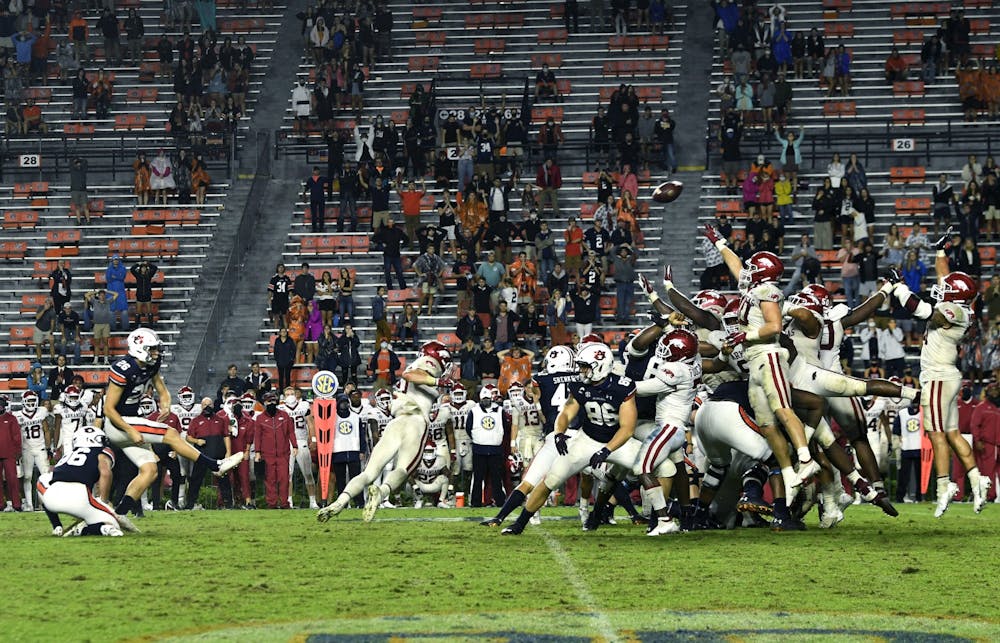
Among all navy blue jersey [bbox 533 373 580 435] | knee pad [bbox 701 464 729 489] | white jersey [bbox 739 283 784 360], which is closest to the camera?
white jersey [bbox 739 283 784 360]

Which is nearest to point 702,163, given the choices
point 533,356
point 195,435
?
point 533,356

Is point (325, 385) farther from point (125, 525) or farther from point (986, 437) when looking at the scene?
point (986, 437)

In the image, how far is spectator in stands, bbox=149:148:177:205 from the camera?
3359cm

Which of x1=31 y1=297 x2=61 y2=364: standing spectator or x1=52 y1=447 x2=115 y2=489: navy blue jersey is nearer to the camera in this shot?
x1=52 y1=447 x2=115 y2=489: navy blue jersey

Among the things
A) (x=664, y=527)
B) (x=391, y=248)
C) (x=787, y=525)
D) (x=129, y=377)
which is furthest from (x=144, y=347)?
(x=391, y=248)

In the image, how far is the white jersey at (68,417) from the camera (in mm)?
23344

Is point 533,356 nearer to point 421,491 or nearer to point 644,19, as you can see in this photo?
point 421,491

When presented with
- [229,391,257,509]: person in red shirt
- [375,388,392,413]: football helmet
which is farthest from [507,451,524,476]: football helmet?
[229,391,257,509]: person in red shirt

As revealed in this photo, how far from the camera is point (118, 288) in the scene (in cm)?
3033

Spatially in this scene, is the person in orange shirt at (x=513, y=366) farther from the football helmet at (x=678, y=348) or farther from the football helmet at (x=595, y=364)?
the football helmet at (x=595, y=364)

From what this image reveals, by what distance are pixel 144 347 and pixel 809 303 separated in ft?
20.7

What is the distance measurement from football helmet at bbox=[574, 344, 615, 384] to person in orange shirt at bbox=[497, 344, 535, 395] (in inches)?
447

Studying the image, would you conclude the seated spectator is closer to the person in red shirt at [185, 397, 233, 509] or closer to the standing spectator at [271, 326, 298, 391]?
the standing spectator at [271, 326, 298, 391]

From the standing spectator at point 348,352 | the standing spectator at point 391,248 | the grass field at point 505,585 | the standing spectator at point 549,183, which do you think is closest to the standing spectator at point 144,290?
the standing spectator at point 391,248
